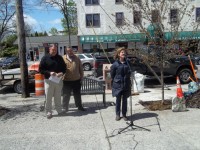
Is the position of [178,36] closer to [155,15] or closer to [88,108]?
[155,15]

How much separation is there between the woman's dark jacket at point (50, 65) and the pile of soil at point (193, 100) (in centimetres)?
347

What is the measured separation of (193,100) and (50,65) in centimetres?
389

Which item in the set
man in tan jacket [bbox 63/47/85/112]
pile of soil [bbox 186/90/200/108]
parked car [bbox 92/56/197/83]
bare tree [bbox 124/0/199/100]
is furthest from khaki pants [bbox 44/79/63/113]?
parked car [bbox 92/56/197/83]

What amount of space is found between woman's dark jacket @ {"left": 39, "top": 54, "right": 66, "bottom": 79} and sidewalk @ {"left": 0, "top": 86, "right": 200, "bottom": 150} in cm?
117

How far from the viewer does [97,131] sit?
255 inches

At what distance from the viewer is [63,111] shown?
8.33 metres

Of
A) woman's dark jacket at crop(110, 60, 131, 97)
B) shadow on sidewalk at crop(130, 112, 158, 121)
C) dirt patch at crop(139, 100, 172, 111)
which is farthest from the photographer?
dirt patch at crop(139, 100, 172, 111)

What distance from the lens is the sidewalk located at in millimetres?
5617

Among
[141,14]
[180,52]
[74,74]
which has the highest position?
[141,14]

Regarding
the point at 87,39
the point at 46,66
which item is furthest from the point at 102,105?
the point at 87,39

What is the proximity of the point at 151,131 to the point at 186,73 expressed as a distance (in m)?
8.88

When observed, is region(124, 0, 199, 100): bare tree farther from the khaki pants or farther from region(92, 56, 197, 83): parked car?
region(92, 56, 197, 83): parked car

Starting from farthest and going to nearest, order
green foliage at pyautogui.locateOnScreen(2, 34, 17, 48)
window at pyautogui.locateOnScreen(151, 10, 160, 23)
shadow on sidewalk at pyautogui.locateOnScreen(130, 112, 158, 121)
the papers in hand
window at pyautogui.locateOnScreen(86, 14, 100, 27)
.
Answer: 1. window at pyautogui.locateOnScreen(86, 14, 100, 27)
2. green foliage at pyautogui.locateOnScreen(2, 34, 17, 48)
3. window at pyautogui.locateOnScreen(151, 10, 160, 23)
4. the papers in hand
5. shadow on sidewalk at pyautogui.locateOnScreen(130, 112, 158, 121)

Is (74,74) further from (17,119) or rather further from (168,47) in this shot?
(168,47)
